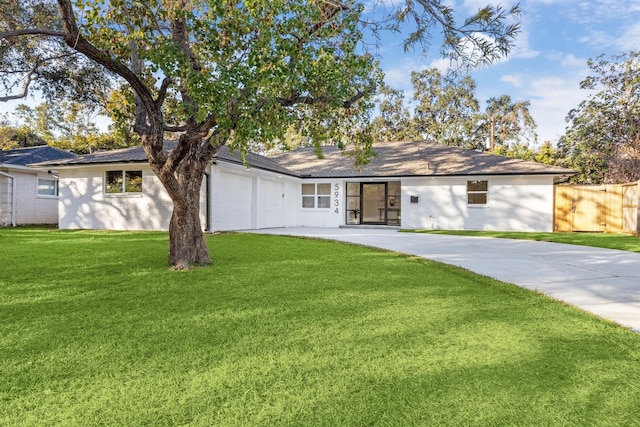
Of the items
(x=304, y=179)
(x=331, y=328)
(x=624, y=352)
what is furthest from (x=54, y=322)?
(x=304, y=179)

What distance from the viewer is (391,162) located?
64.7 feet

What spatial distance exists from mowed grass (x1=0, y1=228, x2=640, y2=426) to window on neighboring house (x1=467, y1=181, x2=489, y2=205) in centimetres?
1280

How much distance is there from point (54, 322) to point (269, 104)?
342 cm

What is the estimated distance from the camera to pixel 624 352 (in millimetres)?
3088

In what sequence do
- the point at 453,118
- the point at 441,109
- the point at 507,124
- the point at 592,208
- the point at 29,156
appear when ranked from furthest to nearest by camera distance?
1. the point at 507,124
2. the point at 453,118
3. the point at 441,109
4. the point at 29,156
5. the point at 592,208

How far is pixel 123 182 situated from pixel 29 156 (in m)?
8.66

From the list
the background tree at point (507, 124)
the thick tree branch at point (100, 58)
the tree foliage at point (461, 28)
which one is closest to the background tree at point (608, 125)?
the background tree at point (507, 124)

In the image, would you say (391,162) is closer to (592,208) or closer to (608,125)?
(592,208)

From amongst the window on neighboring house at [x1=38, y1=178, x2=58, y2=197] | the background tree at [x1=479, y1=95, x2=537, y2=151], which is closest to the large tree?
the window on neighboring house at [x1=38, y1=178, x2=58, y2=197]

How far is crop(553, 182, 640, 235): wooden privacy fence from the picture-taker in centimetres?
1591

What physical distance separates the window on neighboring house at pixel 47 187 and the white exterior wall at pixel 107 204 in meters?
4.44

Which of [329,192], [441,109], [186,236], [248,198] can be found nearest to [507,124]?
[441,109]

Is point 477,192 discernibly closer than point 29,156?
Yes

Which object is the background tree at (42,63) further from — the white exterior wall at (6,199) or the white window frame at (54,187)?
the white window frame at (54,187)
